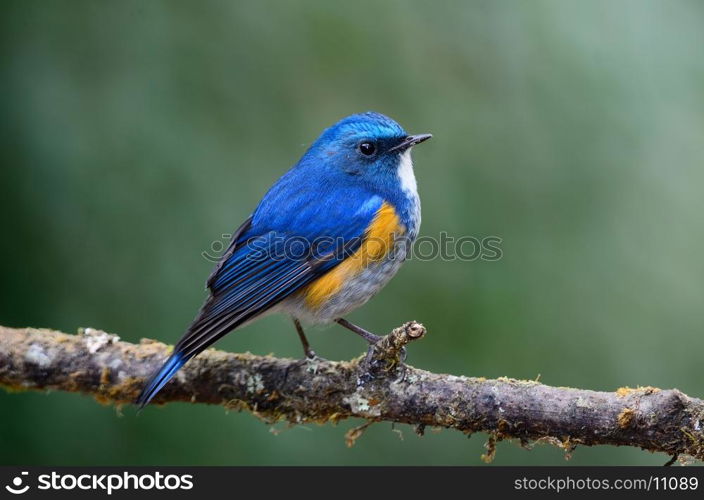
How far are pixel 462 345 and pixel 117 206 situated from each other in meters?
1.80

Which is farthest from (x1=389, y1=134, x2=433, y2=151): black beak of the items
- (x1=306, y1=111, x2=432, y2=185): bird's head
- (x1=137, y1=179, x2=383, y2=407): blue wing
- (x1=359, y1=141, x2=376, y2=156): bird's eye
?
(x1=137, y1=179, x2=383, y2=407): blue wing

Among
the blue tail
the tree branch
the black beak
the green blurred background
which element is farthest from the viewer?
the black beak

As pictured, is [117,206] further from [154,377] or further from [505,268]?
[505,268]

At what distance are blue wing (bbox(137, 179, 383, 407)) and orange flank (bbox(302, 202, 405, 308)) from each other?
31 mm

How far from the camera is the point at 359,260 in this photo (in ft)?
13.5

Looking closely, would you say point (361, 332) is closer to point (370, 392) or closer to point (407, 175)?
point (370, 392)

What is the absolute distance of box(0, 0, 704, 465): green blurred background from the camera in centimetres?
392

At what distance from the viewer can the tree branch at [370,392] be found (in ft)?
10.2

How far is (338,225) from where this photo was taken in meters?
4.20

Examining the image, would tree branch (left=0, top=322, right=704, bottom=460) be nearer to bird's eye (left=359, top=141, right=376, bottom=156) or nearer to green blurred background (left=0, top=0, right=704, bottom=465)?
green blurred background (left=0, top=0, right=704, bottom=465)

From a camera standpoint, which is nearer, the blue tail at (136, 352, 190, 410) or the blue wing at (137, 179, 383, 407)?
the blue tail at (136, 352, 190, 410)

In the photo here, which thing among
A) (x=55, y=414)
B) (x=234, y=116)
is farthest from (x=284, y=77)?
(x=55, y=414)

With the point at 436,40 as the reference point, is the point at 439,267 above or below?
below

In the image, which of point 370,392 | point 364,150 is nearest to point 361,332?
point 370,392
